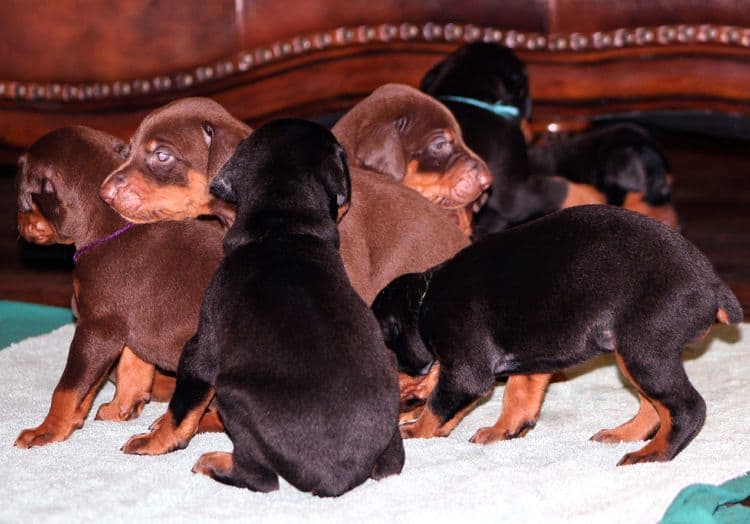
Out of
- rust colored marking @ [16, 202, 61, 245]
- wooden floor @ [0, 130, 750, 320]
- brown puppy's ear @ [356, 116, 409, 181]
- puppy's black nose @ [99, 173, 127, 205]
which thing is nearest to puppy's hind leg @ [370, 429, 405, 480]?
puppy's black nose @ [99, 173, 127, 205]

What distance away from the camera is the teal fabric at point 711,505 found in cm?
290

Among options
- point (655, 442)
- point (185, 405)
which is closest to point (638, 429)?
point (655, 442)

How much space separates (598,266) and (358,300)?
634 millimetres

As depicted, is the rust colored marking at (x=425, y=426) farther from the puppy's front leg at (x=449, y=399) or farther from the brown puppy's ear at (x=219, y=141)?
the brown puppy's ear at (x=219, y=141)

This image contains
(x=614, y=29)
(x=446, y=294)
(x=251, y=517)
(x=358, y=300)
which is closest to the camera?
(x=251, y=517)

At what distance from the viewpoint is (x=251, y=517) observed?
3.05m

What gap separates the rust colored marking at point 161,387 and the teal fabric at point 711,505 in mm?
1799

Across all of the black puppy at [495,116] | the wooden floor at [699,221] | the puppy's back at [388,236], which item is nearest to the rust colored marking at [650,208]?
the wooden floor at [699,221]

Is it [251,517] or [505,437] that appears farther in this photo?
[505,437]

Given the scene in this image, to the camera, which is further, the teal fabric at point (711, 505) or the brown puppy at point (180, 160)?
the brown puppy at point (180, 160)

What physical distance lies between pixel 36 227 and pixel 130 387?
58cm

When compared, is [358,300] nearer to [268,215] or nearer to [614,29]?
[268,215]

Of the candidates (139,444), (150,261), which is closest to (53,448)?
(139,444)

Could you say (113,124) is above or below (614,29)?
below
